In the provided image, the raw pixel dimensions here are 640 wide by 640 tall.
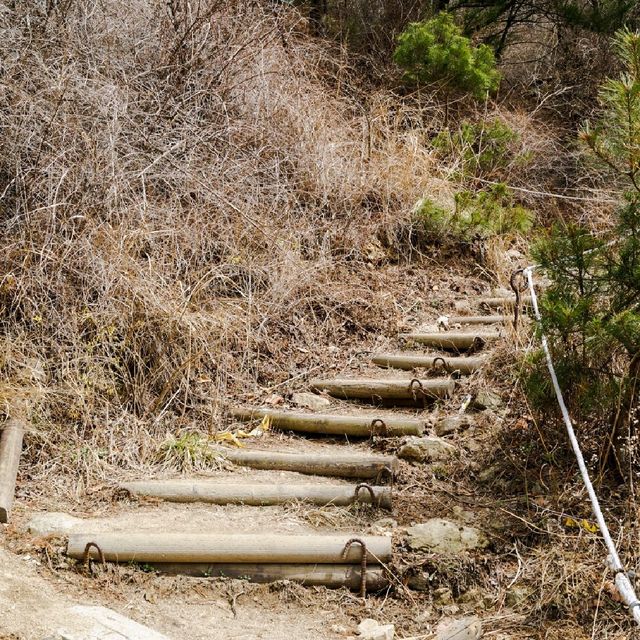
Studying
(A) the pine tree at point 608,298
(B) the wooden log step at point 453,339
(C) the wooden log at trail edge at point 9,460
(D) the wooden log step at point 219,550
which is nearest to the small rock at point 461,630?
(D) the wooden log step at point 219,550

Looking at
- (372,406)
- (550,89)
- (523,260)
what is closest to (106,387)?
(372,406)

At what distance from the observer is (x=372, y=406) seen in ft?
22.0

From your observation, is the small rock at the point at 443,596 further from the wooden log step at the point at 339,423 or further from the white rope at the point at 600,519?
the wooden log step at the point at 339,423

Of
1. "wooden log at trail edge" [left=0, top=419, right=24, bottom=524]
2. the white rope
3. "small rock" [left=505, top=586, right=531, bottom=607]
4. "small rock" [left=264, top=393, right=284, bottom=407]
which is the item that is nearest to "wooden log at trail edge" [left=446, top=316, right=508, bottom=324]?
"small rock" [left=264, top=393, right=284, bottom=407]

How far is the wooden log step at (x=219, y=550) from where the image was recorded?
463 centimetres

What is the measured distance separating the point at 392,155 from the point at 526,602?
5963 millimetres

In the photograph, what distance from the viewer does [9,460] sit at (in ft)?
17.3

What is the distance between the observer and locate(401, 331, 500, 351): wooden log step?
23.3 ft

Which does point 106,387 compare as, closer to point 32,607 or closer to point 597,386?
point 32,607

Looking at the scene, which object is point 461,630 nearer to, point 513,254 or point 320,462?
point 320,462

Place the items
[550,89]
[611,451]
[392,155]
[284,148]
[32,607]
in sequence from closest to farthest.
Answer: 1. [32,607]
2. [611,451]
3. [284,148]
4. [392,155]
5. [550,89]

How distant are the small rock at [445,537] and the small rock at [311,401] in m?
1.96

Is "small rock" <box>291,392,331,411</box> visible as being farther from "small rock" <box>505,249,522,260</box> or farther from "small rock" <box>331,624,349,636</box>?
"small rock" <box>505,249,522,260</box>

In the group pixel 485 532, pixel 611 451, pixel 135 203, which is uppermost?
pixel 135 203
